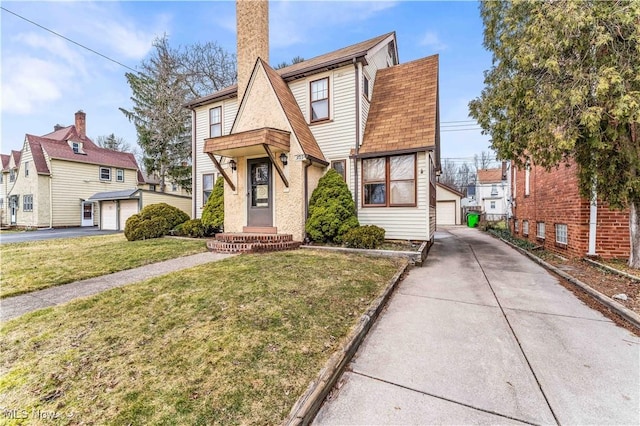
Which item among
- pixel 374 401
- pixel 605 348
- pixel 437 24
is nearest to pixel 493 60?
pixel 437 24

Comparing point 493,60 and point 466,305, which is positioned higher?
point 493,60

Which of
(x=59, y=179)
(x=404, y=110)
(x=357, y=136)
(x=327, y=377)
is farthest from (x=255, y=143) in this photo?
(x=59, y=179)

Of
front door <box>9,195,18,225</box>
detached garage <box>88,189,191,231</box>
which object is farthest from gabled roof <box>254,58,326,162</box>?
front door <box>9,195,18,225</box>

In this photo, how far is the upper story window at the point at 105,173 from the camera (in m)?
23.1

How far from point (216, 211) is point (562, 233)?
11993 mm

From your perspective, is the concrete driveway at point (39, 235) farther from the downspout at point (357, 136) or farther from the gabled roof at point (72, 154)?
the downspout at point (357, 136)

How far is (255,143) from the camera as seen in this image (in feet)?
27.0

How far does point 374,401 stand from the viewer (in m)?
2.26

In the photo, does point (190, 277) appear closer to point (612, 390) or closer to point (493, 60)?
point (612, 390)

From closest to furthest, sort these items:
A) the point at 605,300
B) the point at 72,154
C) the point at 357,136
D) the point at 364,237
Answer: the point at 605,300 < the point at 364,237 < the point at 357,136 < the point at 72,154

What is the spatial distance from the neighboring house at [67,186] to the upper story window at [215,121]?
298 inches

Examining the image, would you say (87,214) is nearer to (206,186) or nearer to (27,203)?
(27,203)

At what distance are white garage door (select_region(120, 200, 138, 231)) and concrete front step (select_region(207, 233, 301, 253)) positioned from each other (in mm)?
13573

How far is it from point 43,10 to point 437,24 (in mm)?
13963
